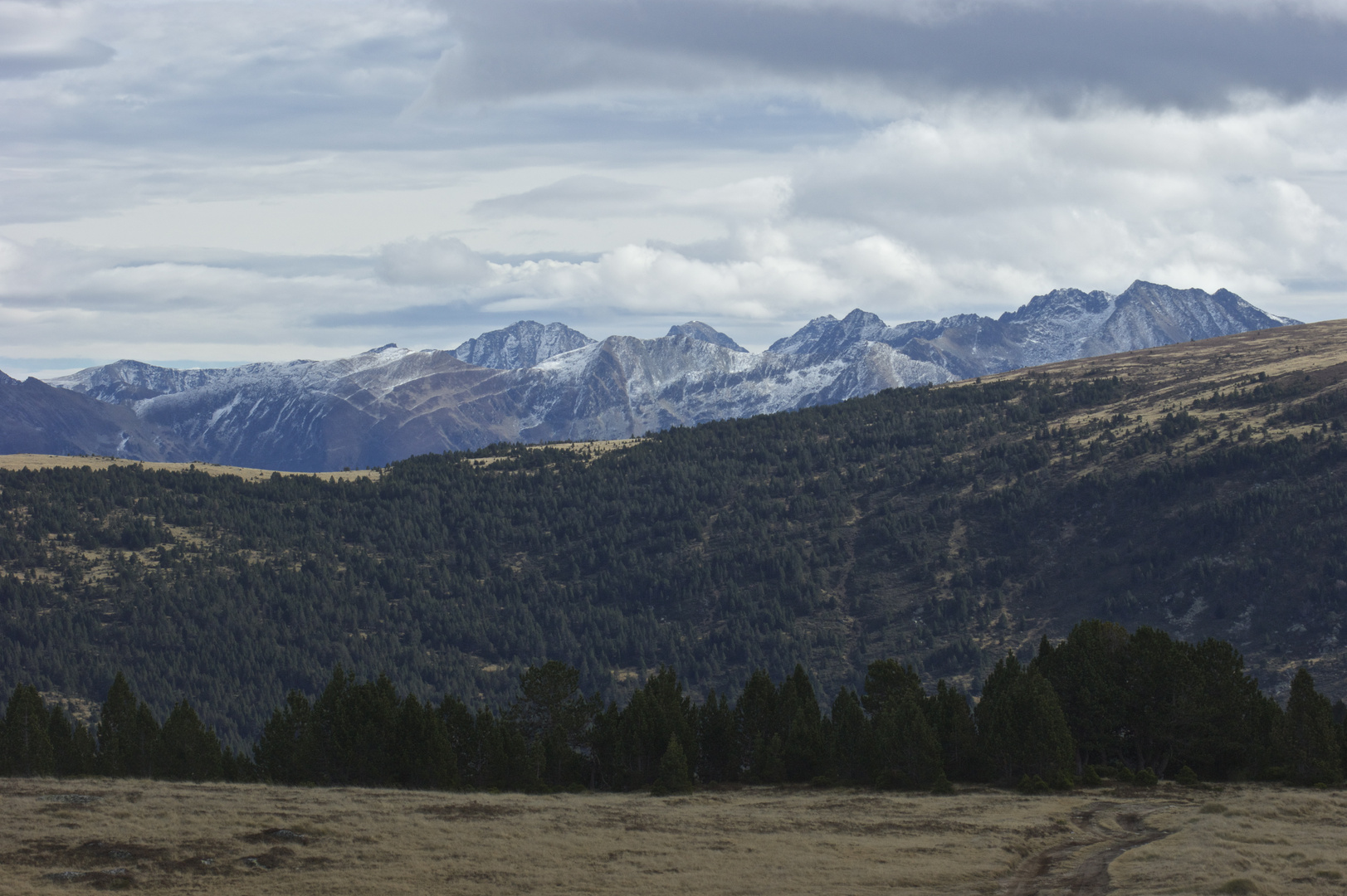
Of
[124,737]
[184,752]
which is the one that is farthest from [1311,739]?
[124,737]

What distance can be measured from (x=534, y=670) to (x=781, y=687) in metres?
26.2

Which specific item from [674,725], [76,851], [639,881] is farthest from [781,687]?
[76,851]

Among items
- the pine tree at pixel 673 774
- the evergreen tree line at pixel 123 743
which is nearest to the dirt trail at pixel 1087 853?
the pine tree at pixel 673 774

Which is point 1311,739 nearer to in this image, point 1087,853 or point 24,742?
point 1087,853

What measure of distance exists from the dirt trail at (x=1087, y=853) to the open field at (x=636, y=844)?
20cm

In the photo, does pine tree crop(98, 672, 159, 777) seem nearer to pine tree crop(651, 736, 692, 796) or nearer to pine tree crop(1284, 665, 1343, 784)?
pine tree crop(651, 736, 692, 796)

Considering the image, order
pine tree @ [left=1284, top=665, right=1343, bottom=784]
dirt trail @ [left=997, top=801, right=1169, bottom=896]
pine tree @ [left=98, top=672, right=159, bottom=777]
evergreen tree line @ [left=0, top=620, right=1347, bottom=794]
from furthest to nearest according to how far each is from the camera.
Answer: pine tree @ [left=98, top=672, right=159, bottom=777] → evergreen tree line @ [left=0, top=620, right=1347, bottom=794] → pine tree @ [left=1284, top=665, right=1343, bottom=784] → dirt trail @ [left=997, top=801, right=1169, bottom=896]

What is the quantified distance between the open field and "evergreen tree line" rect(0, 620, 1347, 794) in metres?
13.6

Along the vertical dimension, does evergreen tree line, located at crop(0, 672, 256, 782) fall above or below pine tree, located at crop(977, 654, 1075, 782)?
below

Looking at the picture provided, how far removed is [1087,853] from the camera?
67.8 metres

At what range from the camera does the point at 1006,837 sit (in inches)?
2830

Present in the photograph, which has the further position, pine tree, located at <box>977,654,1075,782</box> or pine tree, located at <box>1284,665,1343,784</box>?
pine tree, located at <box>977,654,1075,782</box>

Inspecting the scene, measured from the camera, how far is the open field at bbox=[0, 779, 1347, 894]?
5728cm

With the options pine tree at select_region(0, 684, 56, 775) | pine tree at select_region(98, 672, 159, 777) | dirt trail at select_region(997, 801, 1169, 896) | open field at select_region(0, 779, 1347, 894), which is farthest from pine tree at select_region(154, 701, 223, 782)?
dirt trail at select_region(997, 801, 1169, 896)
